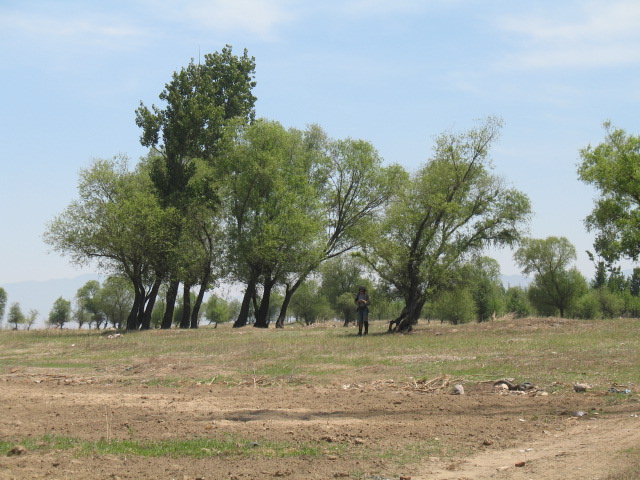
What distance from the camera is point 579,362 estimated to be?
17.9 metres

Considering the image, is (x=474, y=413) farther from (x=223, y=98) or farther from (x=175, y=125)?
(x=223, y=98)

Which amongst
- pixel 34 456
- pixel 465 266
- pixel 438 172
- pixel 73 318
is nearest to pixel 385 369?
pixel 34 456

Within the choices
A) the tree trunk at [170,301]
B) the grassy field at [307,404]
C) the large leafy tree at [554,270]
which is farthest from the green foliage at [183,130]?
the large leafy tree at [554,270]

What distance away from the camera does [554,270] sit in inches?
3292

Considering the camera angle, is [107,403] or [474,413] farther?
[107,403]

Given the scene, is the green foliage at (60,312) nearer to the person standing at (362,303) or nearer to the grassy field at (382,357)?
the grassy field at (382,357)

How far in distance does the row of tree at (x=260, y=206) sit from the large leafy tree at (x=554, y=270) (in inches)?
1117

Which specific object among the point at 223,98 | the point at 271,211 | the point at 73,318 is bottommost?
the point at 73,318

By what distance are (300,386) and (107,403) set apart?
4642 mm

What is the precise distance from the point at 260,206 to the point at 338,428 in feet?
122

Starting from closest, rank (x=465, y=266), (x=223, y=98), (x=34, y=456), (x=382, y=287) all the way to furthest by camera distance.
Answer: (x=34, y=456) → (x=465, y=266) → (x=382, y=287) → (x=223, y=98)

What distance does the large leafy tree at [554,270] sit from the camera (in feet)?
273

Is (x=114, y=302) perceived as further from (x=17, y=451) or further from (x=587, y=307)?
(x=17, y=451)

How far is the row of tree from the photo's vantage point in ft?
119
